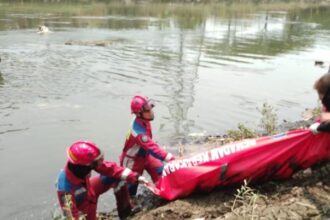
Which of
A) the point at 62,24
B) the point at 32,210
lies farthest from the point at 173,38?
the point at 32,210

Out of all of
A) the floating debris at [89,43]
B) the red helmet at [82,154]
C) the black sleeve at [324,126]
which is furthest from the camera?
the floating debris at [89,43]

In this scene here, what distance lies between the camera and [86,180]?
576 cm

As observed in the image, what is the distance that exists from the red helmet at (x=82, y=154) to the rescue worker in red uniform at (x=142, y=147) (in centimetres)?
117

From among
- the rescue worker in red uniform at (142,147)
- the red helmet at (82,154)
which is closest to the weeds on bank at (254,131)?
the rescue worker in red uniform at (142,147)

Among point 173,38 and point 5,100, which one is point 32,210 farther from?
point 173,38

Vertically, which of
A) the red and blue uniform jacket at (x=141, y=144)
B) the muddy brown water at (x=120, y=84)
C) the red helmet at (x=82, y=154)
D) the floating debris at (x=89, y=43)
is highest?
the red helmet at (x=82, y=154)

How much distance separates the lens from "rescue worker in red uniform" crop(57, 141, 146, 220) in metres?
5.35

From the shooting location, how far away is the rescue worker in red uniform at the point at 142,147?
643 centimetres

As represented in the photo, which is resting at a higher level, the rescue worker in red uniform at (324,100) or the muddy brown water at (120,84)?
the rescue worker in red uniform at (324,100)

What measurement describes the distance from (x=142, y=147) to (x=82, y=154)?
1.43 metres

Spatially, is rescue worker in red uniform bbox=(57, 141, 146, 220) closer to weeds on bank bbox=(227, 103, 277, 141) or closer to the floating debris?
weeds on bank bbox=(227, 103, 277, 141)

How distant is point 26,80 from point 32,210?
883 centimetres

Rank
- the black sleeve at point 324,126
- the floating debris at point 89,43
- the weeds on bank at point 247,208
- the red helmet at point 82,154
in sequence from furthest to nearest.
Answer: the floating debris at point 89,43 → the black sleeve at point 324,126 → the red helmet at point 82,154 → the weeds on bank at point 247,208

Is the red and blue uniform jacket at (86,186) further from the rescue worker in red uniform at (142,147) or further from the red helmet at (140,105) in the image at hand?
the red helmet at (140,105)
